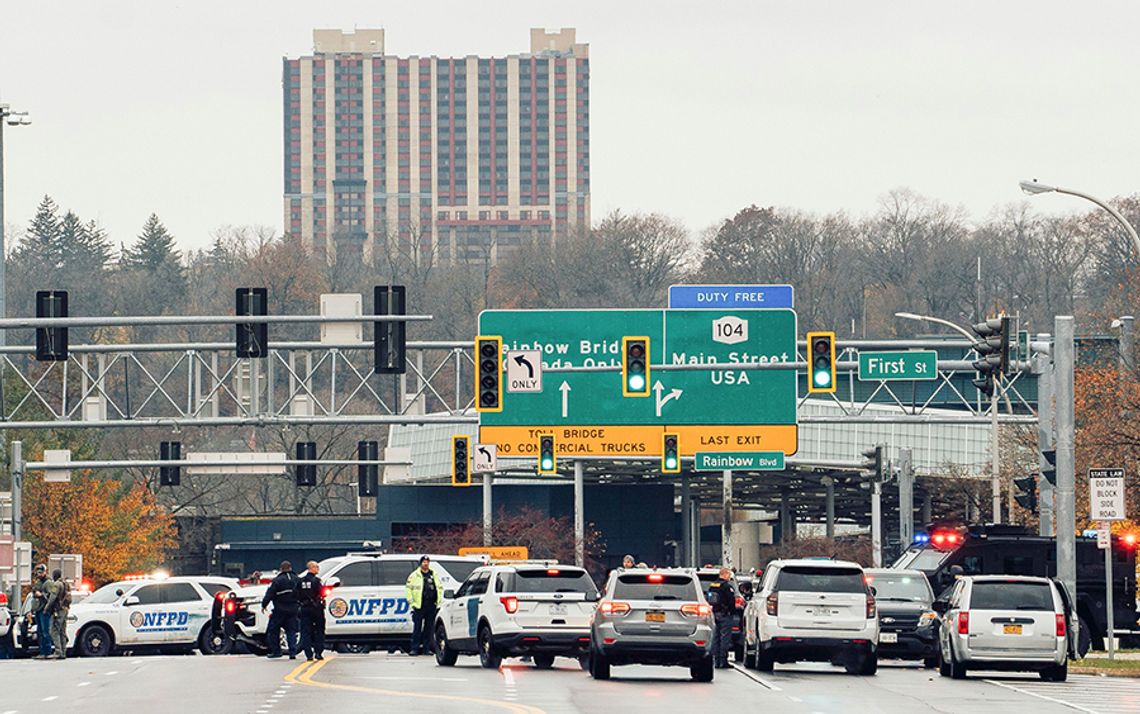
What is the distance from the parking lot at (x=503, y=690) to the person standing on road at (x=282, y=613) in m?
0.67

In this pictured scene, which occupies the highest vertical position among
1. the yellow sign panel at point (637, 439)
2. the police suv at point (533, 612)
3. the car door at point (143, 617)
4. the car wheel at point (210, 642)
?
the yellow sign panel at point (637, 439)

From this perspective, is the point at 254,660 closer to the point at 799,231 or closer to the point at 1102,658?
the point at 1102,658

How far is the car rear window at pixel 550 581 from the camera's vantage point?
109ft

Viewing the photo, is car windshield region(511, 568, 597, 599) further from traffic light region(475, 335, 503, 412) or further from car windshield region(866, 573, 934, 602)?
traffic light region(475, 335, 503, 412)

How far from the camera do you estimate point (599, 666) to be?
101ft

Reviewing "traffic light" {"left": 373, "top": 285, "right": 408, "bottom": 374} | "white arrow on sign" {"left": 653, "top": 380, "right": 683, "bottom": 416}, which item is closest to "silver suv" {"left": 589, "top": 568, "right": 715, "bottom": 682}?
"traffic light" {"left": 373, "top": 285, "right": 408, "bottom": 374}

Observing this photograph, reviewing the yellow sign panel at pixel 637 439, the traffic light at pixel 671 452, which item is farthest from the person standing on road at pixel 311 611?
the yellow sign panel at pixel 637 439

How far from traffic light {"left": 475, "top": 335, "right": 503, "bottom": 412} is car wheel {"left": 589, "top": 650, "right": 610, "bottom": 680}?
11.8 m

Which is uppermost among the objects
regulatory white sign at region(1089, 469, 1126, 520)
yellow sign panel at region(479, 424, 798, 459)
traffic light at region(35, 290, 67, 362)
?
traffic light at region(35, 290, 67, 362)

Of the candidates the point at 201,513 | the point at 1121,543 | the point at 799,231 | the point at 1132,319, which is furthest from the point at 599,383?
the point at 799,231

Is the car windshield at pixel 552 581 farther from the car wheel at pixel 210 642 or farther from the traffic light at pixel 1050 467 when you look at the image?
the traffic light at pixel 1050 467

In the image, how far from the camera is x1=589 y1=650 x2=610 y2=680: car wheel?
101ft

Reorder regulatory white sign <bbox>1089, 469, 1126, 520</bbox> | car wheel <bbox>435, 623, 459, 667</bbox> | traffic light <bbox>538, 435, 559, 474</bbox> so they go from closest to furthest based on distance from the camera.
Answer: regulatory white sign <bbox>1089, 469, 1126, 520</bbox>, car wheel <bbox>435, 623, 459, 667</bbox>, traffic light <bbox>538, 435, 559, 474</bbox>

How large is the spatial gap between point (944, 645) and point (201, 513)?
90.8 meters
